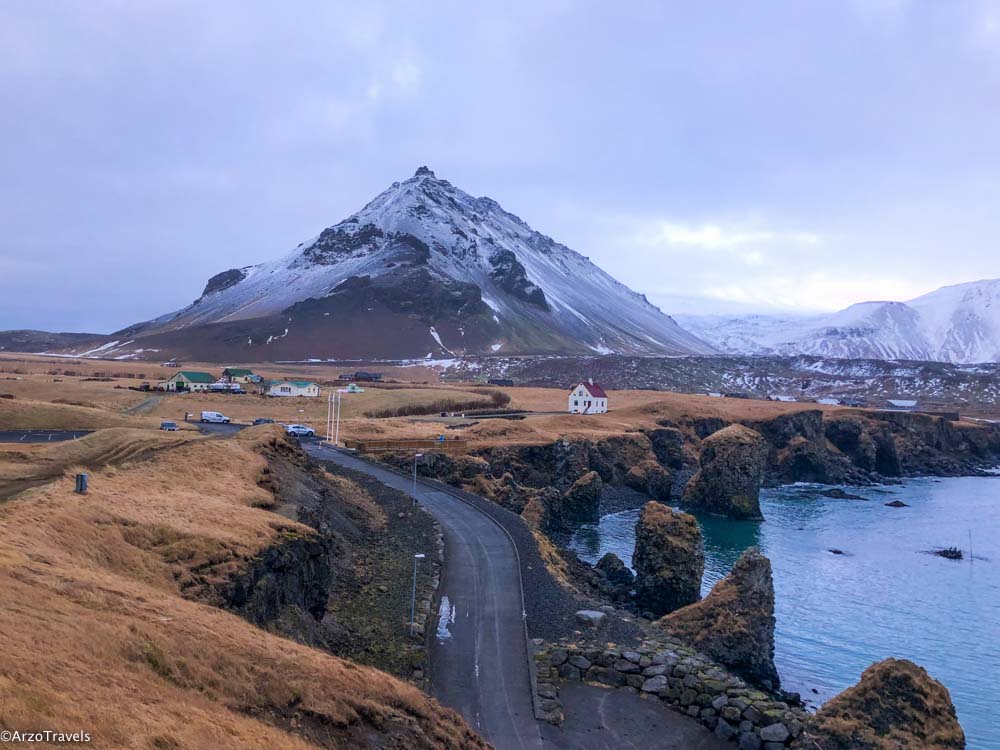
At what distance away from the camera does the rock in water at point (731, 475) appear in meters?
56.3

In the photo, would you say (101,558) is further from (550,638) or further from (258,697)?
(550,638)

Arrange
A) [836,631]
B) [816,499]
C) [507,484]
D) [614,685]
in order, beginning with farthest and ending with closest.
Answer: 1. [816,499]
2. [507,484]
3. [836,631]
4. [614,685]

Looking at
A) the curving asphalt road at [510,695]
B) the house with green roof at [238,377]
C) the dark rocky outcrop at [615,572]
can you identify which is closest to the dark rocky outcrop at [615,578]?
the dark rocky outcrop at [615,572]

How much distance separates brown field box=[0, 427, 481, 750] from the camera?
9680 mm

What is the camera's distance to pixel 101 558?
16281mm

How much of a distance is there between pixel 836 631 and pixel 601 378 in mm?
132316

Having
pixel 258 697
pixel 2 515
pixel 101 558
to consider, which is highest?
pixel 2 515

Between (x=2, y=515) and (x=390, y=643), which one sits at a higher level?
(x=2, y=515)

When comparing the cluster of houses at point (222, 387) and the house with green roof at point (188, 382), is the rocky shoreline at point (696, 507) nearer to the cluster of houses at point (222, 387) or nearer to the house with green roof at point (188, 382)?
the cluster of houses at point (222, 387)

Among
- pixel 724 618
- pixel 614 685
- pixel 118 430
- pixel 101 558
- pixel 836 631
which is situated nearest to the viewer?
pixel 101 558

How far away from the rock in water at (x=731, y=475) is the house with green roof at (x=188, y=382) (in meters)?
63.6

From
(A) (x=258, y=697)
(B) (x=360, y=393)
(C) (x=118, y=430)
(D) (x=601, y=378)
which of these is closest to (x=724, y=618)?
(A) (x=258, y=697)

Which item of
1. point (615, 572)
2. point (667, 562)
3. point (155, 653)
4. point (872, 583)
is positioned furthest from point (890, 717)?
point (872, 583)

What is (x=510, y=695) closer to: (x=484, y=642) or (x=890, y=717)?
(x=484, y=642)
